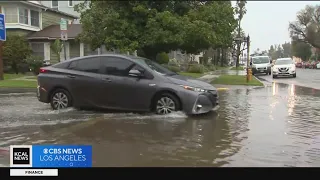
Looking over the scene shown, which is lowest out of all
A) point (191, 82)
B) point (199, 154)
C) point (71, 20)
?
point (199, 154)

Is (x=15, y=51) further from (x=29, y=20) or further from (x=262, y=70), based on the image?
(x=262, y=70)

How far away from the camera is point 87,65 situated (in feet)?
31.0

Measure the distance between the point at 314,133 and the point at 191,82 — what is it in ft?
10.2

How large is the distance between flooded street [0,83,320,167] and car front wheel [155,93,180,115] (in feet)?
0.73

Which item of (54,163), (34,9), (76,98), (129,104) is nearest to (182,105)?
(129,104)

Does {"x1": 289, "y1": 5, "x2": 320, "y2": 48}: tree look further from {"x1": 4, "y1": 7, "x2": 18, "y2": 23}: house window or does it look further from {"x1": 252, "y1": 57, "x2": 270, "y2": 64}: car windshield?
{"x1": 4, "y1": 7, "x2": 18, "y2": 23}: house window

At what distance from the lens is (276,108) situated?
34.1ft

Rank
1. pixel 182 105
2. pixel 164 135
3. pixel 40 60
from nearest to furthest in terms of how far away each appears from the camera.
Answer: pixel 164 135
pixel 182 105
pixel 40 60

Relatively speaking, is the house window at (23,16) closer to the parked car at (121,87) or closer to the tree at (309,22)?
the tree at (309,22)

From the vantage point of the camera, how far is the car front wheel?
871cm

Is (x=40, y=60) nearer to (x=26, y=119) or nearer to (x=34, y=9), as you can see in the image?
(x=34, y=9)

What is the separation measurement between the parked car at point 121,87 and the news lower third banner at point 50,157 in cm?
422

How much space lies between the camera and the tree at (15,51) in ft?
90.5

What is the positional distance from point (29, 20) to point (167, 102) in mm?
26651
